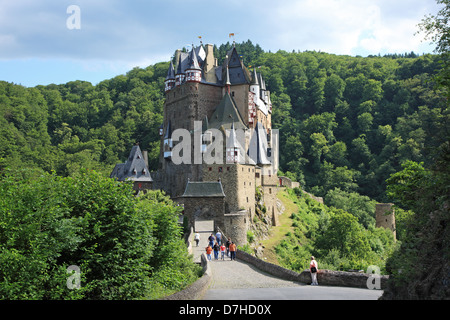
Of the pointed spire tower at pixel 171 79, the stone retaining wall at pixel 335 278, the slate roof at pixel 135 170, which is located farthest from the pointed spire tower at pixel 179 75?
the stone retaining wall at pixel 335 278

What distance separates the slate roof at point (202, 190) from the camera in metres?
44.6

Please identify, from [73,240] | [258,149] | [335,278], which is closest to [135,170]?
[258,149]

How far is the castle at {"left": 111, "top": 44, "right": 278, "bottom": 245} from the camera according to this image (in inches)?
2020

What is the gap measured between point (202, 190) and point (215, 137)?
979 cm

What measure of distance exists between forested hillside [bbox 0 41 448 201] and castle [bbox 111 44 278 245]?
21034 mm

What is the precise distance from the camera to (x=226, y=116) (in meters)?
56.1

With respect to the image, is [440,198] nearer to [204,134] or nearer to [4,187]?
[4,187]

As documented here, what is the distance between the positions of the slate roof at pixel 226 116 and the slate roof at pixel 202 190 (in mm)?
10583

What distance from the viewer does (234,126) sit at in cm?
5475

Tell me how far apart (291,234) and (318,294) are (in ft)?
132

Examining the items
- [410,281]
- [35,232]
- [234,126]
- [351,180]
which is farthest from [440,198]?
[351,180]

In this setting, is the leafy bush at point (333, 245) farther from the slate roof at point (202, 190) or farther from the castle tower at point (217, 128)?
the slate roof at point (202, 190)

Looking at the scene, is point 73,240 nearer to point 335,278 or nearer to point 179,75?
point 335,278

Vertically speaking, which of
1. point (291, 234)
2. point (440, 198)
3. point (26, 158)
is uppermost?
point (26, 158)
